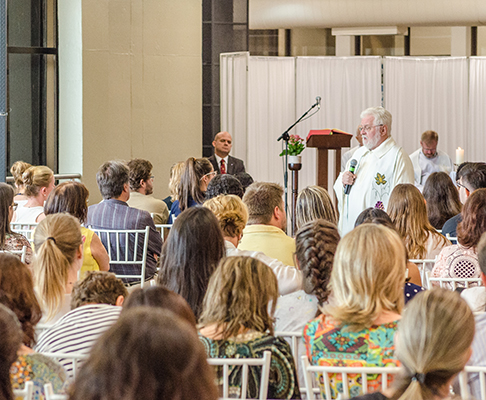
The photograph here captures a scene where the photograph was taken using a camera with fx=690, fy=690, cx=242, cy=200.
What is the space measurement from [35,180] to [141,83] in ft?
11.2

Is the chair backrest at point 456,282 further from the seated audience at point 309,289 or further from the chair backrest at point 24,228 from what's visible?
the chair backrest at point 24,228

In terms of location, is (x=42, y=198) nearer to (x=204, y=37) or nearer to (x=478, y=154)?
(x=204, y=37)

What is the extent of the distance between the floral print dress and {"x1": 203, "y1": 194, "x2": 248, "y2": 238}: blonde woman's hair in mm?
1484

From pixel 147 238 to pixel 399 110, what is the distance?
21.5 feet

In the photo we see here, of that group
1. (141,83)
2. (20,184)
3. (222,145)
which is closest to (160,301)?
(20,184)

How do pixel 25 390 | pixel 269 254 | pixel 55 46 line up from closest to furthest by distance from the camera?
pixel 25 390, pixel 269 254, pixel 55 46

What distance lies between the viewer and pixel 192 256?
2.56 m

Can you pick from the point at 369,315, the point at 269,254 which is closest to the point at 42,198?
the point at 269,254

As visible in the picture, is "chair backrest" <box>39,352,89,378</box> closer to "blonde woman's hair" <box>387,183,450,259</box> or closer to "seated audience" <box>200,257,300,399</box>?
"seated audience" <box>200,257,300,399</box>

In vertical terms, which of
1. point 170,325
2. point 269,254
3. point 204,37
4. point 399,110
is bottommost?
point 269,254

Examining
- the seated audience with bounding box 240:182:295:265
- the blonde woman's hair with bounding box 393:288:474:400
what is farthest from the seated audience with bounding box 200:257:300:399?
the seated audience with bounding box 240:182:295:265

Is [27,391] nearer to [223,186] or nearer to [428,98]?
[223,186]

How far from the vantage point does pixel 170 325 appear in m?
0.92

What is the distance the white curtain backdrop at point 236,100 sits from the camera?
850 centimetres
